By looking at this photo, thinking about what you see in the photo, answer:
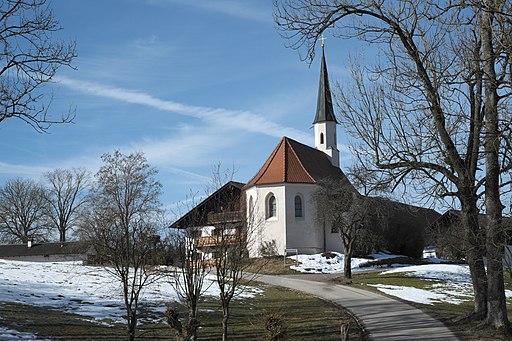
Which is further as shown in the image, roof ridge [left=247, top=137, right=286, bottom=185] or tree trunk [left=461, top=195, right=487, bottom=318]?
roof ridge [left=247, top=137, right=286, bottom=185]

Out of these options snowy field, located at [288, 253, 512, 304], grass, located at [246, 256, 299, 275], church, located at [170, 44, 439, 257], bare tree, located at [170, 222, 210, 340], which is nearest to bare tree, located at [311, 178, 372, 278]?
snowy field, located at [288, 253, 512, 304]

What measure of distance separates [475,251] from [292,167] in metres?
36.4

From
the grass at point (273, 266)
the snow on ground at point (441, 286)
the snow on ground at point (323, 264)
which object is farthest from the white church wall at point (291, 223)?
the snow on ground at point (441, 286)

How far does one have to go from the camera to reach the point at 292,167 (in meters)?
51.8

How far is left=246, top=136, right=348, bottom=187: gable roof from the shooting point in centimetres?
5062

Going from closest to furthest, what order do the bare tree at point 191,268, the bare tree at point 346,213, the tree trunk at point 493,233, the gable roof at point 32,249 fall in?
the bare tree at point 191,268, the tree trunk at point 493,233, the bare tree at point 346,213, the gable roof at point 32,249

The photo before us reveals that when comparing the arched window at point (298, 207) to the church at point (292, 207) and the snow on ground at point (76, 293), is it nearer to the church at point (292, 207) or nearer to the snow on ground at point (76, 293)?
the church at point (292, 207)

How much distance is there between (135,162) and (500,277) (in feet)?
139

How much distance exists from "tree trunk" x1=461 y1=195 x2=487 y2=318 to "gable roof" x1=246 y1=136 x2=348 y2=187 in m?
32.6

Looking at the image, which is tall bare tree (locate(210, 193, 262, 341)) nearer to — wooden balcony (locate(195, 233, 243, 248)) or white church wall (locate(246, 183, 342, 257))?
wooden balcony (locate(195, 233, 243, 248))

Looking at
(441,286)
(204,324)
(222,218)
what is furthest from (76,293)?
(441,286)

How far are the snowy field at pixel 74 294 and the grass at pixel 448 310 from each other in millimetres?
6890

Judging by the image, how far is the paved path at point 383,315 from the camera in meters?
15.4

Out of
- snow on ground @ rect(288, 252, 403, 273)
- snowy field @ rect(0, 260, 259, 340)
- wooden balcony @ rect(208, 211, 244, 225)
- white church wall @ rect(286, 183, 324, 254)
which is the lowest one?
snowy field @ rect(0, 260, 259, 340)
